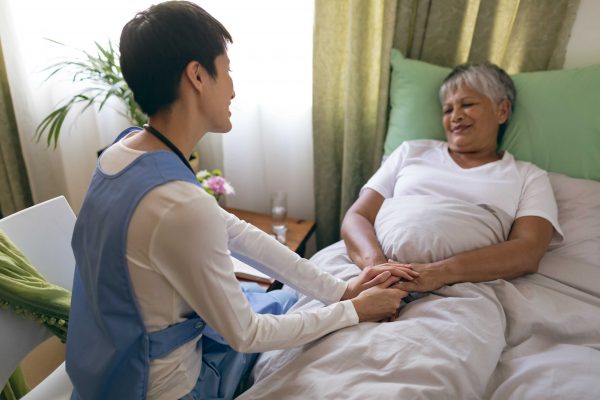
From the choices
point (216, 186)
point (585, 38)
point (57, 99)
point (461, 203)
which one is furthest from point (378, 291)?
point (57, 99)

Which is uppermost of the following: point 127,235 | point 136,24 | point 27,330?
point 136,24

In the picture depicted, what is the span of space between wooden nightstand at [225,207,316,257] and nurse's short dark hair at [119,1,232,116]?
0.97 metres

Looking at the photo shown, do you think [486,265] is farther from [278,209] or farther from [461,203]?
[278,209]

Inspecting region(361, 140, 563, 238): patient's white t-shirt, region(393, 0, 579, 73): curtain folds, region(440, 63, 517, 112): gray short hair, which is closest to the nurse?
region(361, 140, 563, 238): patient's white t-shirt

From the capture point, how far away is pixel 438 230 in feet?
3.74

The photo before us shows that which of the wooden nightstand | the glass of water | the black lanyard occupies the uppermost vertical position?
the black lanyard

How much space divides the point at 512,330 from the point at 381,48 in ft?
3.57

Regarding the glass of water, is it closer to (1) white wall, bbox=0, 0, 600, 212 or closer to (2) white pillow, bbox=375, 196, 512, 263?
(1) white wall, bbox=0, 0, 600, 212

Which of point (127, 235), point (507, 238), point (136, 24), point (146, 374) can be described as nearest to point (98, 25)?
point (136, 24)

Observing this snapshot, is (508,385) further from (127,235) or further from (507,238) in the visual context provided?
(127,235)

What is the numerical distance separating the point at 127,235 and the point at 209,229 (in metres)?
0.14

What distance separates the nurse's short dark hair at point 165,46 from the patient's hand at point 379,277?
25.2 inches

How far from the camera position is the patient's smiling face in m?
1.38

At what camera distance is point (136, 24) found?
30.3 inches
